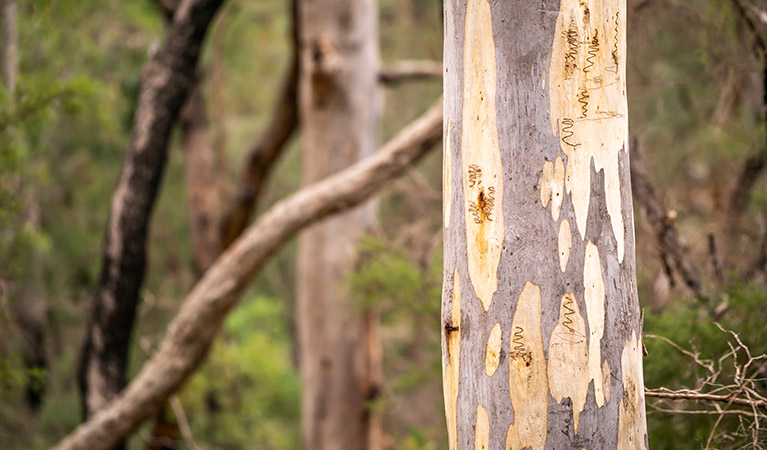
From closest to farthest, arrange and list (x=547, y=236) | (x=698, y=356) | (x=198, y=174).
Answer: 1. (x=547, y=236)
2. (x=698, y=356)
3. (x=198, y=174)

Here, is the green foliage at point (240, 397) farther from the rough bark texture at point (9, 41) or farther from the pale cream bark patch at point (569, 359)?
the pale cream bark patch at point (569, 359)

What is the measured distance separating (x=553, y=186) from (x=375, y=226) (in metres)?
4.64

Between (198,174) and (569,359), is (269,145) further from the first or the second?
(569,359)

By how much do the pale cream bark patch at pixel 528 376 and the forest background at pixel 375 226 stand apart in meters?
0.64

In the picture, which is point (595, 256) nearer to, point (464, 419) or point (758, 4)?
point (464, 419)

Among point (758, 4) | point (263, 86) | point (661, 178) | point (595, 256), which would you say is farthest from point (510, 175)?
point (263, 86)

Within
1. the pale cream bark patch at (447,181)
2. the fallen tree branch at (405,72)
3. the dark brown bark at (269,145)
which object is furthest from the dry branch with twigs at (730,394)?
the dark brown bark at (269,145)

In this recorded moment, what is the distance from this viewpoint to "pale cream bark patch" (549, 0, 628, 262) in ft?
5.19

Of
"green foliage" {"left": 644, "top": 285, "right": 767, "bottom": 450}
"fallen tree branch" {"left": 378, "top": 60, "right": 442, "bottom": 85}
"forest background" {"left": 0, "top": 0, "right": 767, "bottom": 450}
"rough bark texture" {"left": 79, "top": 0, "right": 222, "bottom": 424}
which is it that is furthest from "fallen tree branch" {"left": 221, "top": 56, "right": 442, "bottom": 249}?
"green foliage" {"left": 644, "top": 285, "right": 767, "bottom": 450}

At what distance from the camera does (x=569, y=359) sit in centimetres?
157

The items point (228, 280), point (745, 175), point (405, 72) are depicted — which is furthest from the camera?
point (405, 72)

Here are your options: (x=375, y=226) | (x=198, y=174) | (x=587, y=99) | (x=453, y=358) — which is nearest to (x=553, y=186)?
(x=587, y=99)

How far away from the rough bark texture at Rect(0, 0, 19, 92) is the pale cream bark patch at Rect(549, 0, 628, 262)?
19.7 feet

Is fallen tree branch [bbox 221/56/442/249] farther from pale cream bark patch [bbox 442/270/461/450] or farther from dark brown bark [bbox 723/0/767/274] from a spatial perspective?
pale cream bark patch [bbox 442/270/461/450]
